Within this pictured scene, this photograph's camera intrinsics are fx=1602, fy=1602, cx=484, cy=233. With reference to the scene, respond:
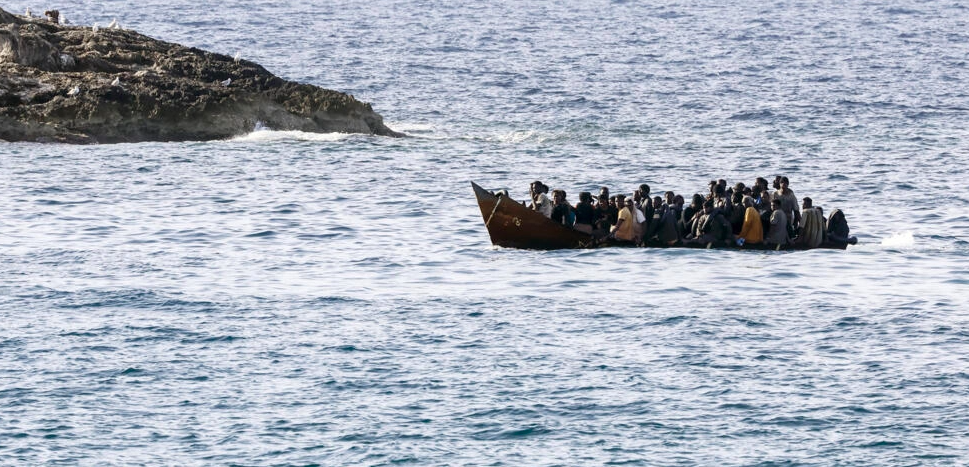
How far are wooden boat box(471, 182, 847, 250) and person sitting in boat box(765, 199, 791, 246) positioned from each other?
0.54 feet

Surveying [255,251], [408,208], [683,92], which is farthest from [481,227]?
[683,92]

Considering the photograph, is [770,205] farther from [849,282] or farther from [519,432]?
[519,432]

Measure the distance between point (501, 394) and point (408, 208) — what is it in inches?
620

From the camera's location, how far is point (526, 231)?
33969 millimetres

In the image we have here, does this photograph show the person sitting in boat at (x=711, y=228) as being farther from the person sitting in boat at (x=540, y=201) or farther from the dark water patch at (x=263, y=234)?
the dark water patch at (x=263, y=234)

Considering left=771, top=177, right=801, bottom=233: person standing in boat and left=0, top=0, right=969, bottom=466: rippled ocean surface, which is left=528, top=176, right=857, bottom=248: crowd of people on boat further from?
left=0, top=0, right=969, bottom=466: rippled ocean surface

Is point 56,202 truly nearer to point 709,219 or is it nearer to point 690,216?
point 690,216

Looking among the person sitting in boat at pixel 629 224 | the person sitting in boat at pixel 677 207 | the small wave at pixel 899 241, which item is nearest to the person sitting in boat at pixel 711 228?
the person sitting in boat at pixel 677 207

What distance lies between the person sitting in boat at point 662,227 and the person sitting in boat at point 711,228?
1.42 feet

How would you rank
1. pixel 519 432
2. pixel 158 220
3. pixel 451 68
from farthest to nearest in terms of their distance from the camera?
1. pixel 451 68
2. pixel 158 220
3. pixel 519 432

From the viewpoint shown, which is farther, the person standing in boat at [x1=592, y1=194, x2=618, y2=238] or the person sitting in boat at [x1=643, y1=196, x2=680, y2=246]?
the person standing in boat at [x1=592, y1=194, x2=618, y2=238]

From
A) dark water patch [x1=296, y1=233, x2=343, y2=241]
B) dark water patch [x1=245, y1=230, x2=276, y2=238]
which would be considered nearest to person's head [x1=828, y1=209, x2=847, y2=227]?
dark water patch [x1=296, y1=233, x2=343, y2=241]

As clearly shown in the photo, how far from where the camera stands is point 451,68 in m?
74.6

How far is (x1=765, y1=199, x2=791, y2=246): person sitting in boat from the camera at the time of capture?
3347 cm
